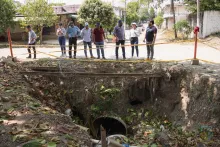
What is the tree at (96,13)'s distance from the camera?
21.3 m

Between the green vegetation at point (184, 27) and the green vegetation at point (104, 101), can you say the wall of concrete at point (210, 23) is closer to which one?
the green vegetation at point (184, 27)

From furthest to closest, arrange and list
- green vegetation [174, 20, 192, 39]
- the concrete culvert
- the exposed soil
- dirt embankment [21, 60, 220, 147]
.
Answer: green vegetation [174, 20, 192, 39], the concrete culvert, dirt embankment [21, 60, 220, 147], the exposed soil

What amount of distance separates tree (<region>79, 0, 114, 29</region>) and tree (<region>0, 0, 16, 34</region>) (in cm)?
575

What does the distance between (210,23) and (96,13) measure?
30.0 feet

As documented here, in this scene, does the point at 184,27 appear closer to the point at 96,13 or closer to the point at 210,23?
the point at 210,23

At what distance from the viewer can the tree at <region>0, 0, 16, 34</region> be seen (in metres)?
19.9

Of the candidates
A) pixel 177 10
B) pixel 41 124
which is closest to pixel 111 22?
pixel 177 10

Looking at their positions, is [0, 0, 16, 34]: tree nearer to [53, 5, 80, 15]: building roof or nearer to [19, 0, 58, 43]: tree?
[19, 0, 58, 43]: tree

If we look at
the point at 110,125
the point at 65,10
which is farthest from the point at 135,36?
the point at 65,10

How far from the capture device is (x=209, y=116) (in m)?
6.66

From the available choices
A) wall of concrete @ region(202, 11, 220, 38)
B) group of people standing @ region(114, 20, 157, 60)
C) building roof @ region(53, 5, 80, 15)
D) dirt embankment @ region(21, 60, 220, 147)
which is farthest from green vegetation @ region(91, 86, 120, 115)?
building roof @ region(53, 5, 80, 15)

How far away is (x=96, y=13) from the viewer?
21172 mm

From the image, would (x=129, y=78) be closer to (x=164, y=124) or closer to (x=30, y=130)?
(x=164, y=124)

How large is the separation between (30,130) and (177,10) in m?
28.9
